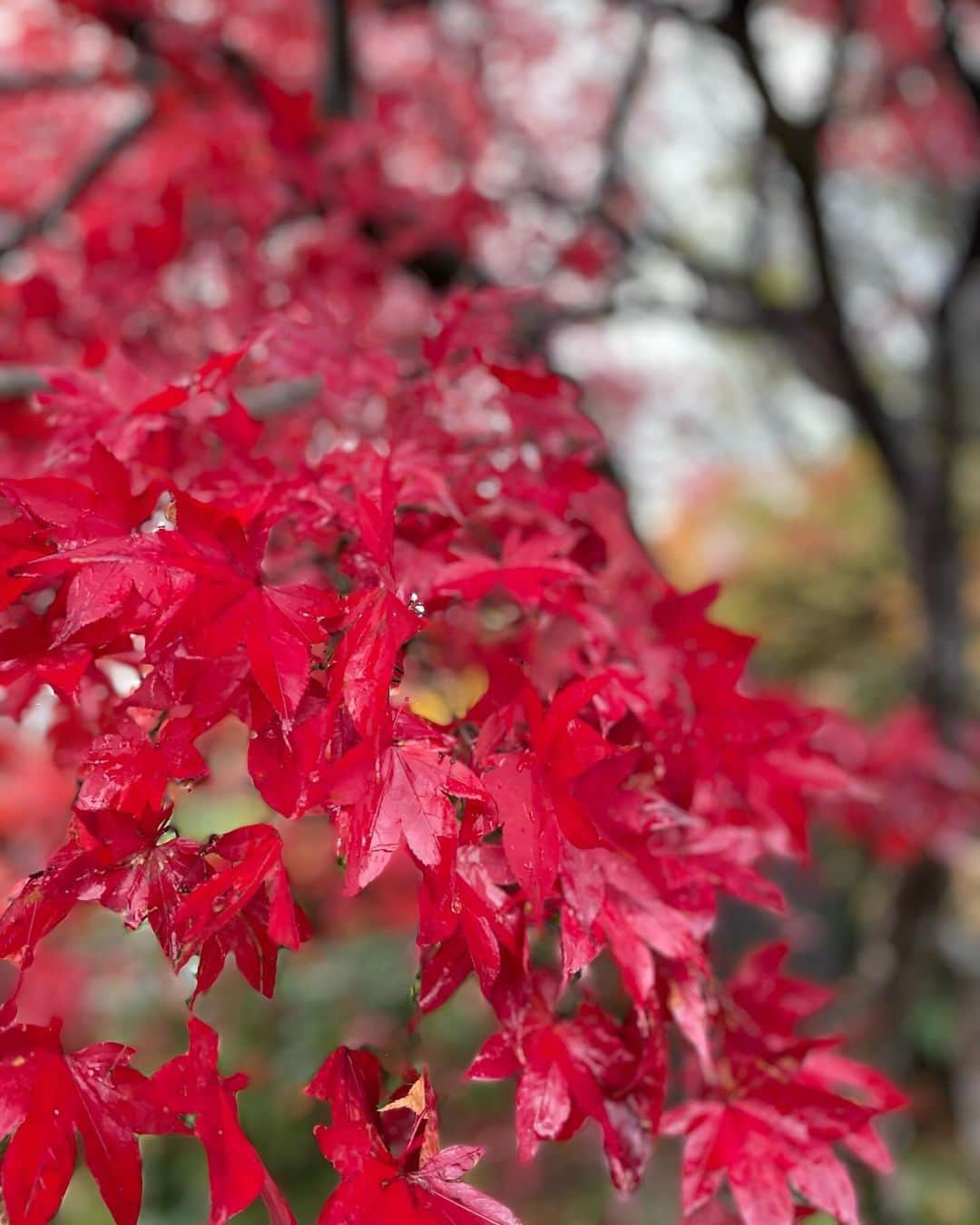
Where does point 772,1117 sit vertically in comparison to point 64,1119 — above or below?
below

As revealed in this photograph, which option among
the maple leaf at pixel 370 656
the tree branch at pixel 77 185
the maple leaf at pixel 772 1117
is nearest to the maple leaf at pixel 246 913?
the maple leaf at pixel 370 656

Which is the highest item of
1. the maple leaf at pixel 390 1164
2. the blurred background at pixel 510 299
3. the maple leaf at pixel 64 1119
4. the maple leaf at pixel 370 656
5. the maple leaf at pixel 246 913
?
the maple leaf at pixel 370 656

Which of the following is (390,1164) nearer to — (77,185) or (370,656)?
(370,656)

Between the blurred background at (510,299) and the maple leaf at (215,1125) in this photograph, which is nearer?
the maple leaf at (215,1125)

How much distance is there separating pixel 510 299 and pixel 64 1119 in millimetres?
959

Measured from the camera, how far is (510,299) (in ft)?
4.03

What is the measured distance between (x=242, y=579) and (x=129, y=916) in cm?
22

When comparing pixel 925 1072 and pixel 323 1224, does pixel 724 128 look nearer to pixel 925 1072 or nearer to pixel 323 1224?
pixel 925 1072

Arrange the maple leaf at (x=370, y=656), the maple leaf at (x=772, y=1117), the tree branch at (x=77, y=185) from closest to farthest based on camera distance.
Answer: the maple leaf at (x=370, y=656) → the maple leaf at (x=772, y=1117) → the tree branch at (x=77, y=185)

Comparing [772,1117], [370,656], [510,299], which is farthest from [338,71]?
[772,1117]

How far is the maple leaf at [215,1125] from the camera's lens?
2.06 ft

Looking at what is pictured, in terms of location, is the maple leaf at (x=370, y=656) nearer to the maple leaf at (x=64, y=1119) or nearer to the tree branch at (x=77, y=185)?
the maple leaf at (x=64, y=1119)

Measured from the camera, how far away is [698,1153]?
81cm

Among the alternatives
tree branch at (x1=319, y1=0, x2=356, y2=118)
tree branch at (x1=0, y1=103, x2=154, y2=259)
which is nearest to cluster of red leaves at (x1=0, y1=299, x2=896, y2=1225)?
tree branch at (x1=0, y1=103, x2=154, y2=259)
